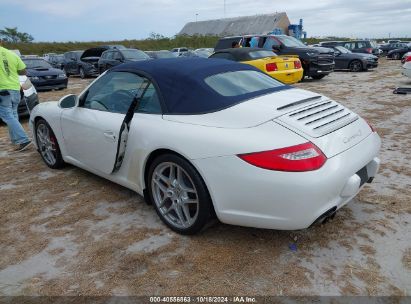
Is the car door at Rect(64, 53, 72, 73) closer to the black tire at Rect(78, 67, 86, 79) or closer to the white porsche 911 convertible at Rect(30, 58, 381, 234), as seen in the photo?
the black tire at Rect(78, 67, 86, 79)

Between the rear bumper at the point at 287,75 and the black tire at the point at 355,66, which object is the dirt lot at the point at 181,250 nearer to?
the rear bumper at the point at 287,75

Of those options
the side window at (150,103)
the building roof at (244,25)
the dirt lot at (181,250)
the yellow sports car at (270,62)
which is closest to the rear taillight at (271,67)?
the yellow sports car at (270,62)

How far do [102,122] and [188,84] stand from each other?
1.05m

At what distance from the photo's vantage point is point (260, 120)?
262 centimetres

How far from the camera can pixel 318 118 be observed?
2771mm

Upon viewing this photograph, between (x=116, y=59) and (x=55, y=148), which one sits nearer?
(x=55, y=148)

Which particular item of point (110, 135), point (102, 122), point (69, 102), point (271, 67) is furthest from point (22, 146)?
point (271, 67)

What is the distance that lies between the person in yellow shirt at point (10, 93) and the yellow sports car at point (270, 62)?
666 cm

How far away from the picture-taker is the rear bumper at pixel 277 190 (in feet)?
7.68

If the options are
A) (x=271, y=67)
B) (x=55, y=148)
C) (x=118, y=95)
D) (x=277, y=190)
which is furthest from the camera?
(x=271, y=67)

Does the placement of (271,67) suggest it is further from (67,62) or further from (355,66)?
(67,62)

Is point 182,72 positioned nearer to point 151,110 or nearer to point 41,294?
point 151,110

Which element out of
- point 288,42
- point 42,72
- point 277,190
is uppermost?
point 288,42

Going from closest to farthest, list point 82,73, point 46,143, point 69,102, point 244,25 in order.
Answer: point 69,102
point 46,143
point 82,73
point 244,25
